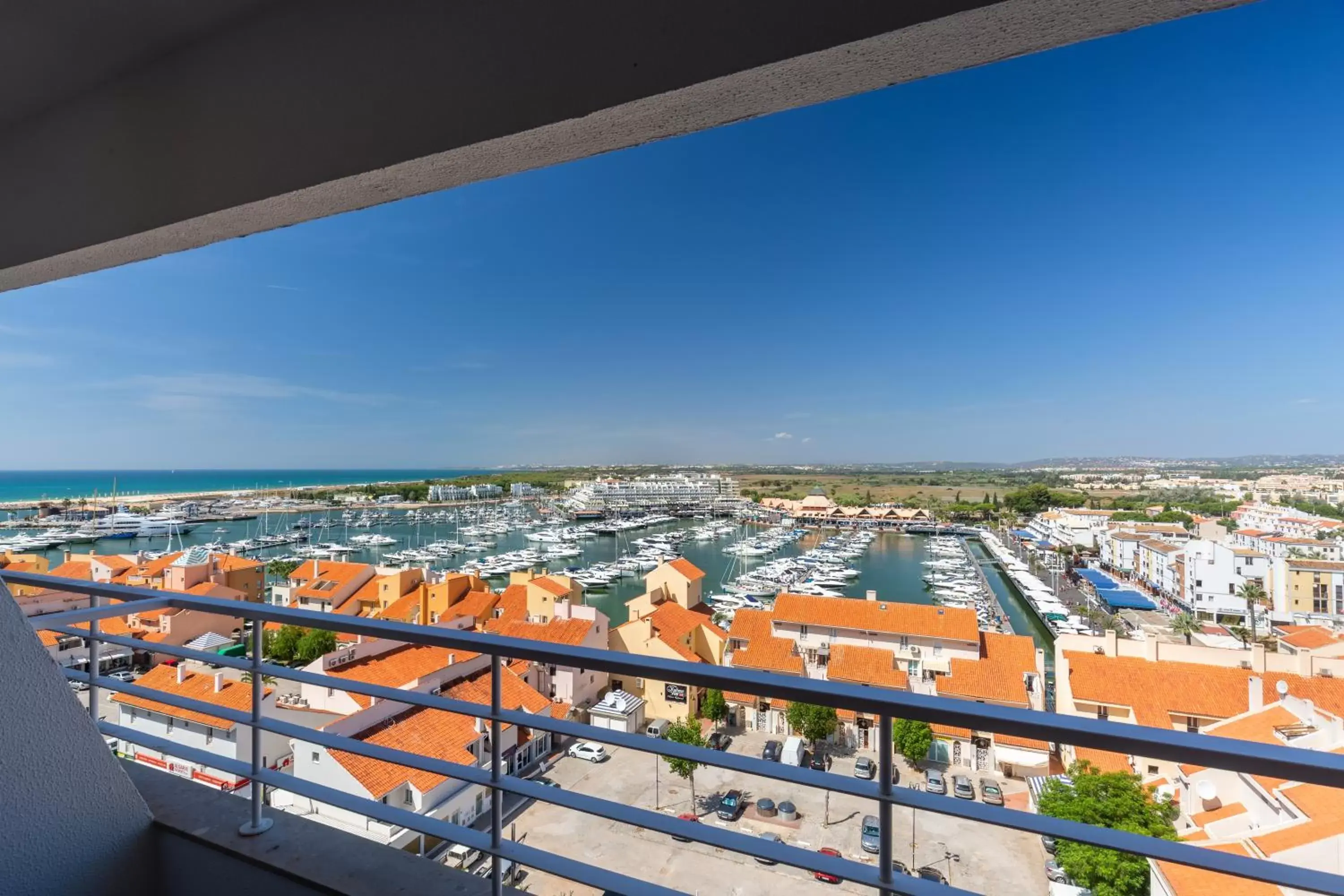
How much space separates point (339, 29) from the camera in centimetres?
85

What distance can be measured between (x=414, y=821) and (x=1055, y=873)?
5754 millimetres

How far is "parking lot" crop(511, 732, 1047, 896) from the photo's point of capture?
4.27 m

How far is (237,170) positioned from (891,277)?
19.7m

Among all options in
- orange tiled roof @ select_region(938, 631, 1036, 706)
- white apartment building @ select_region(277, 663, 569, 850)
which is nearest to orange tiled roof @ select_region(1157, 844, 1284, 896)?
white apartment building @ select_region(277, 663, 569, 850)

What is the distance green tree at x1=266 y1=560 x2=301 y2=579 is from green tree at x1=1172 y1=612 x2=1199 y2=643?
22.3 metres

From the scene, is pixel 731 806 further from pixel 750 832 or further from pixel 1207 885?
pixel 1207 885

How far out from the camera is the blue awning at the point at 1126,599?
1100 cm

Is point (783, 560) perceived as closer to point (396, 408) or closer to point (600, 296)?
point (600, 296)

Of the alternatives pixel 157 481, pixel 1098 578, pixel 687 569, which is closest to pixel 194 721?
pixel 687 569

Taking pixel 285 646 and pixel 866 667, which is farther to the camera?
pixel 285 646

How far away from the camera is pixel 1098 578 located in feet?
40.0

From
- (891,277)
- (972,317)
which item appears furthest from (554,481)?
(972,317)

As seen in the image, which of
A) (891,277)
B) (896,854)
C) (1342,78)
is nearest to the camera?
(896,854)

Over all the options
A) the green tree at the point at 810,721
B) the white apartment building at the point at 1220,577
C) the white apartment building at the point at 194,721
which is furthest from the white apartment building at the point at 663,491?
the white apartment building at the point at 194,721
